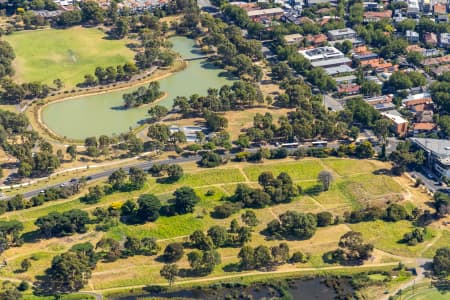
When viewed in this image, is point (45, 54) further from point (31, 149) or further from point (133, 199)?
point (133, 199)

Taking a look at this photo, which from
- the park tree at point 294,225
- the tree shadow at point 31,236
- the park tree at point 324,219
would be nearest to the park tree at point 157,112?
the tree shadow at point 31,236

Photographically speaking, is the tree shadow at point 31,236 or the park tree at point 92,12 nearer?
the tree shadow at point 31,236

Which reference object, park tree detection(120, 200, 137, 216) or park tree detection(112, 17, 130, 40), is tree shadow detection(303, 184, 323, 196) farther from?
park tree detection(112, 17, 130, 40)

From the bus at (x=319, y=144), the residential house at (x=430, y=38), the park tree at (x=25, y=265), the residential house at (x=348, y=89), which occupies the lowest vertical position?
the park tree at (x=25, y=265)

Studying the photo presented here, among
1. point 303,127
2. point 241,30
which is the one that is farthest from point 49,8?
point 303,127

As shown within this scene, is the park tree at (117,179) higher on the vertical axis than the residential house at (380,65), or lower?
lower

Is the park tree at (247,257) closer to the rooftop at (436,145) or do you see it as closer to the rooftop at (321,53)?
the rooftop at (436,145)

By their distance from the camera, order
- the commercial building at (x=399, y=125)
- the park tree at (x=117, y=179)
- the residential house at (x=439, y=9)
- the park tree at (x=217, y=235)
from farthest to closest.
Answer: the residential house at (x=439, y=9), the commercial building at (x=399, y=125), the park tree at (x=117, y=179), the park tree at (x=217, y=235)
